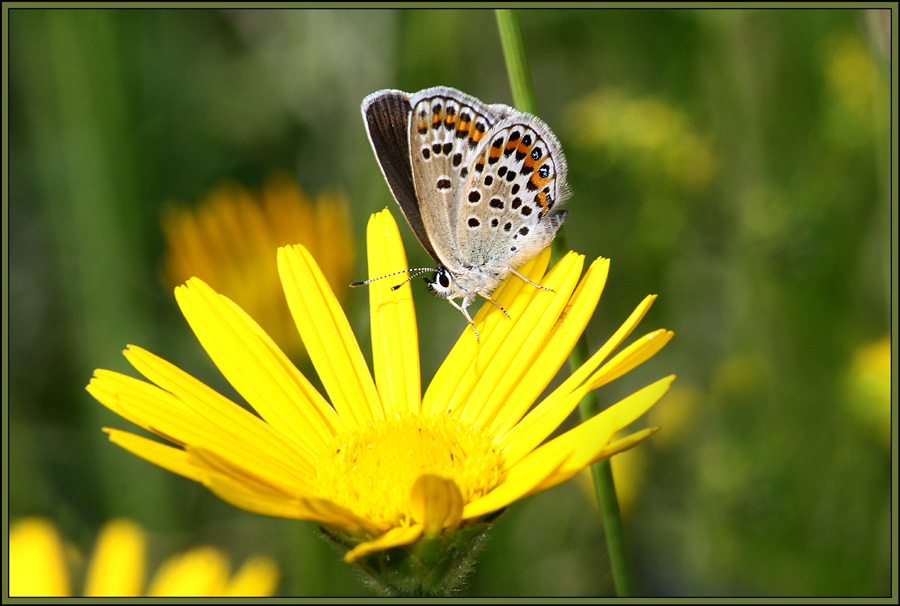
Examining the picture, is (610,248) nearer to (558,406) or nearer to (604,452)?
(558,406)

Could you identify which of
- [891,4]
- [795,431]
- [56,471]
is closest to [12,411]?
[56,471]

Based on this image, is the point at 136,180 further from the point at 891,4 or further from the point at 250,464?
the point at 891,4

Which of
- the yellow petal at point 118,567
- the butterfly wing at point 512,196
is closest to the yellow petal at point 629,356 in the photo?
the butterfly wing at point 512,196

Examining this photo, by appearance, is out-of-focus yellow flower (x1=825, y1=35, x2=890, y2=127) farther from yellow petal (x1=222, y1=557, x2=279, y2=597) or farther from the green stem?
yellow petal (x1=222, y1=557, x2=279, y2=597)

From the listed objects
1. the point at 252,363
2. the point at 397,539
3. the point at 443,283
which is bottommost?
the point at 397,539

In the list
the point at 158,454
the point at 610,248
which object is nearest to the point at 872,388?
the point at 610,248
